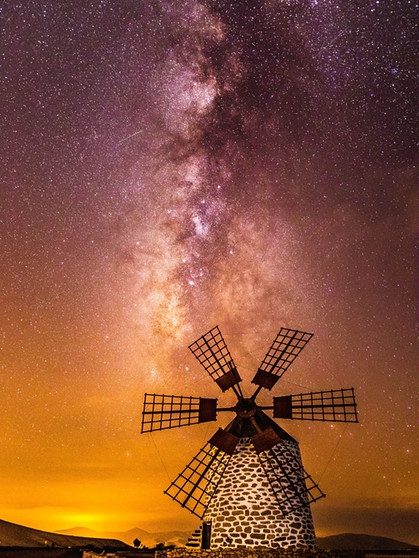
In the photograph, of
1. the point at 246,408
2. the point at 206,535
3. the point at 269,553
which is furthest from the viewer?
the point at 246,408

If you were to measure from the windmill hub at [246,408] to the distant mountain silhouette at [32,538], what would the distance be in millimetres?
21214

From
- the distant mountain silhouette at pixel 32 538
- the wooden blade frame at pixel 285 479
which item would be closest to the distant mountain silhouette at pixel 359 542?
the distant mountain silhouette at pixel 32 538

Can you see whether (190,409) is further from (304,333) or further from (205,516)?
(304,333)

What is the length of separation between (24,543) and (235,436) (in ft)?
80.4

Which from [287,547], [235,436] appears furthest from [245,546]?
[235,436]

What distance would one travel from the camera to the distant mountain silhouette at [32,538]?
38938mm

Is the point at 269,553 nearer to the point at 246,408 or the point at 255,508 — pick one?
the point at 255,508

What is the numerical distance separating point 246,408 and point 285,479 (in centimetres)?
320

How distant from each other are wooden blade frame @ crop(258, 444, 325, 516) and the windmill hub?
1703 millimetres

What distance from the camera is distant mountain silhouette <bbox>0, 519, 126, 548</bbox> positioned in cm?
3894

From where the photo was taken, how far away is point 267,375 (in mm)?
24250

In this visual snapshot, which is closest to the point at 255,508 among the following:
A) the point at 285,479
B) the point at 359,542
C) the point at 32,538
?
the point at 285,479

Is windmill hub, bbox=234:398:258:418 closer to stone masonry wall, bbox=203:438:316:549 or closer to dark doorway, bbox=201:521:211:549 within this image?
stone masonry wall, bbox=203:438:316:549

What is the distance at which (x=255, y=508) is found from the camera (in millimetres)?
21016
